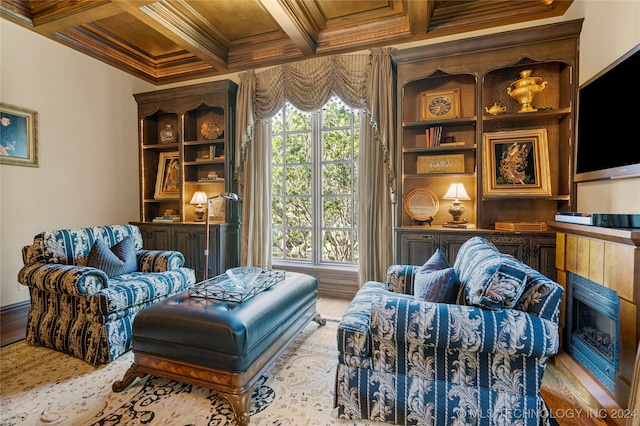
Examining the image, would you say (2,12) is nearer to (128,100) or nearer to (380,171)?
A: (128,100)

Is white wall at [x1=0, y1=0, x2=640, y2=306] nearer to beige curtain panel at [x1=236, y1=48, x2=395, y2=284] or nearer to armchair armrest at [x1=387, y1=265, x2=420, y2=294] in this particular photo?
beige curtain panel at [x1=236, y1=48, x2=395, y2=284]

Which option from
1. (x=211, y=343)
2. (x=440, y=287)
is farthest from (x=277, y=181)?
(x=440, y=287)

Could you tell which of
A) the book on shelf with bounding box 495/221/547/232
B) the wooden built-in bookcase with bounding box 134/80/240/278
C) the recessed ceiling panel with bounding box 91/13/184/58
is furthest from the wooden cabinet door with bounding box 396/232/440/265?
the recessed ceiling panel with bounding box 91/13/184/58

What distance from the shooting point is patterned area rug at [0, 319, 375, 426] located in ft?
5.26

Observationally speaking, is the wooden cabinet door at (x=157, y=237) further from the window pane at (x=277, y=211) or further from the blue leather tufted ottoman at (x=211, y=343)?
the blue leather tufted ottoman at (x=211, y=343)

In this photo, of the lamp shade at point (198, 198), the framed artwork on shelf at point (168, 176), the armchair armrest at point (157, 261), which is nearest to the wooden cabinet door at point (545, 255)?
the armchair armrest at point (157, 261)

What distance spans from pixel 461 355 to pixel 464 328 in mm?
171

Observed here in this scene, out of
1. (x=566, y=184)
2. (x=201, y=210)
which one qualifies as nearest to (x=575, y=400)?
(x=566, y=184)

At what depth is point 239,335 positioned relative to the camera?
1.59 metres

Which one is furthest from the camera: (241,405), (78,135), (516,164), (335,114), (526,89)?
(335,114)

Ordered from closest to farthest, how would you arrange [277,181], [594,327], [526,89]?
Result: [594,327] → [526,89] → [277,181]

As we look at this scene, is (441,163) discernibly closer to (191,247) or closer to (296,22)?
(296,22)

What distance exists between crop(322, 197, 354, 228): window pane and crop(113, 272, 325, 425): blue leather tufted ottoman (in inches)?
81.4

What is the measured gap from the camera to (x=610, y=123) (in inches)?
83.5
